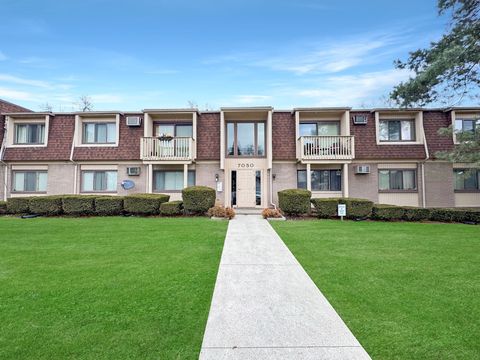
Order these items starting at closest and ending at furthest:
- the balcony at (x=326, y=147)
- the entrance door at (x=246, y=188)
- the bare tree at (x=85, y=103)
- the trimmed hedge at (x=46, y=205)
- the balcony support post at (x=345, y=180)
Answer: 1. the trimmed hedge at (x=46, y=205)
2. the balcony at (x=326, y=147)
3. the balcony support post at (x=345, y=180)
4. the entrance door at (x=246, y=188)
5. the bare tree at (x=85, y=103)

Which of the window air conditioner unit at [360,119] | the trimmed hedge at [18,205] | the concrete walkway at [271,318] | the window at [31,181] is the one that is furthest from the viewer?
the window at [31,181]

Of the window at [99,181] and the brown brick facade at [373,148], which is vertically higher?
the brown brick facade at [373,148]

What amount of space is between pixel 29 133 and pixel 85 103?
15.7 metres

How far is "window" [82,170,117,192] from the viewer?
15.5 meters

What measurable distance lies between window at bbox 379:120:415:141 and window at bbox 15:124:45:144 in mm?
20360

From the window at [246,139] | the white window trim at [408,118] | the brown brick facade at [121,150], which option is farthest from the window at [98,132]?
the white window trim at [408,118]

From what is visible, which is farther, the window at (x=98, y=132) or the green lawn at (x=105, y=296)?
the window at (x=98, y=132)

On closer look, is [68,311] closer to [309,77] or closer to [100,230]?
[100,230]

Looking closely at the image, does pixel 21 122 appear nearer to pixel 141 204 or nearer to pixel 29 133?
pixel 29 133

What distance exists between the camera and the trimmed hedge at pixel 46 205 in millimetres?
12305

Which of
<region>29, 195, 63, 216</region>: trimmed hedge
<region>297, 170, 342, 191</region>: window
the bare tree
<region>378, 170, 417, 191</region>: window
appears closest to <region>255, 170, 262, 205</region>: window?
<region>297, 170, 342, 191</region>: window

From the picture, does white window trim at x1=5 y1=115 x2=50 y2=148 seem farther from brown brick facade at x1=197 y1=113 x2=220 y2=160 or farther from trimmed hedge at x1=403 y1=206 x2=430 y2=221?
trimmed hedge at x1=403 y1=206 x2=430 y2=221

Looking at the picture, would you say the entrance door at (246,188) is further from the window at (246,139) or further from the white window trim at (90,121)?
the white window trim at (90,121)

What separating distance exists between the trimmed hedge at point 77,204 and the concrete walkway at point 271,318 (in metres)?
9.49
